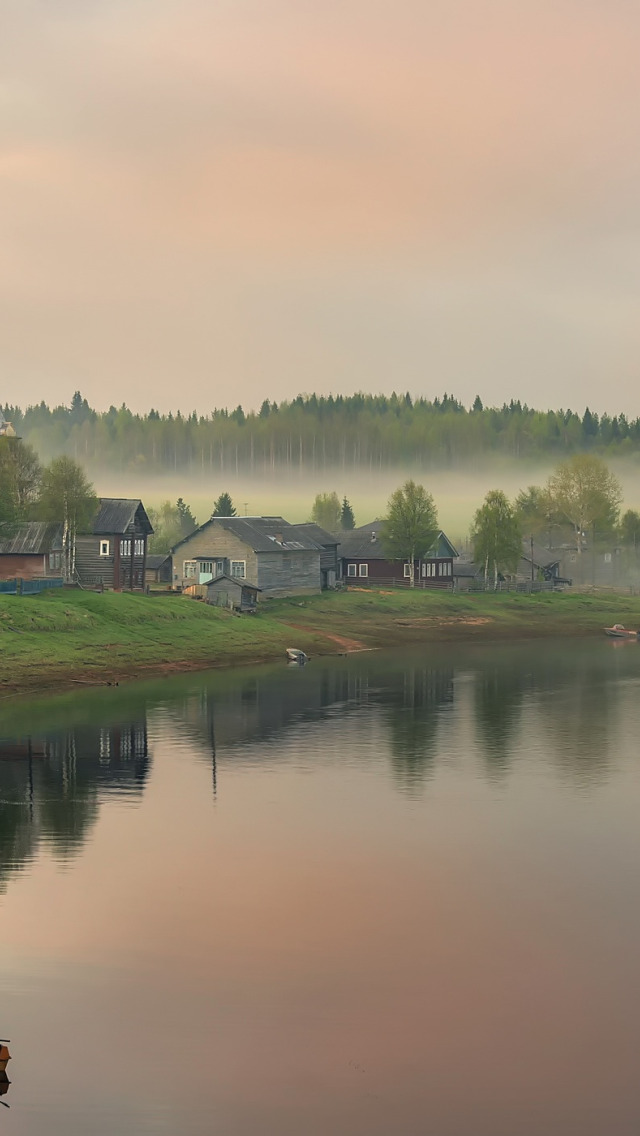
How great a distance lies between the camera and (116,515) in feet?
381

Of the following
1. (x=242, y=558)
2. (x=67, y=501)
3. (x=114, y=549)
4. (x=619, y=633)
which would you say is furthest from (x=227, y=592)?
(x=619, y=633)

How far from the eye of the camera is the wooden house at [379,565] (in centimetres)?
14775

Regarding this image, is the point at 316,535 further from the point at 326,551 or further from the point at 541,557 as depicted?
the point at 541,557

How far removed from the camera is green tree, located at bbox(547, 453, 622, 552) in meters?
184

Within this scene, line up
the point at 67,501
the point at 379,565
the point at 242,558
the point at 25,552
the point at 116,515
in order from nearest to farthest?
the point at 25,552
the point at 67,501
the point at 116,515
the point at 242,558
the point at 379,565

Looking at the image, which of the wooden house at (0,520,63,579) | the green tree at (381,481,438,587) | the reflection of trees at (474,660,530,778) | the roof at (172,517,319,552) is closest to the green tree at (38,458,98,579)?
the wooden house at (0,520,63,579)

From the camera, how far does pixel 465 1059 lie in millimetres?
25328

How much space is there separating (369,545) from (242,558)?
27283 millimetres

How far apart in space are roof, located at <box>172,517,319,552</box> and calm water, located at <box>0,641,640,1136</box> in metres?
62.9

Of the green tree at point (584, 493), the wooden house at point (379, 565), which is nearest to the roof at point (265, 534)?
the wooden house at point (379, 565)

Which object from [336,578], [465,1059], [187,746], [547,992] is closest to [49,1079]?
[465,1059]

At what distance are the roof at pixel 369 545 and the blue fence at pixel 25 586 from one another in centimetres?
5040

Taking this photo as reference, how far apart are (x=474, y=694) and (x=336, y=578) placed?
67081mm

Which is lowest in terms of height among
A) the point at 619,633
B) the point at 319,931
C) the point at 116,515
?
the point at 319,931
